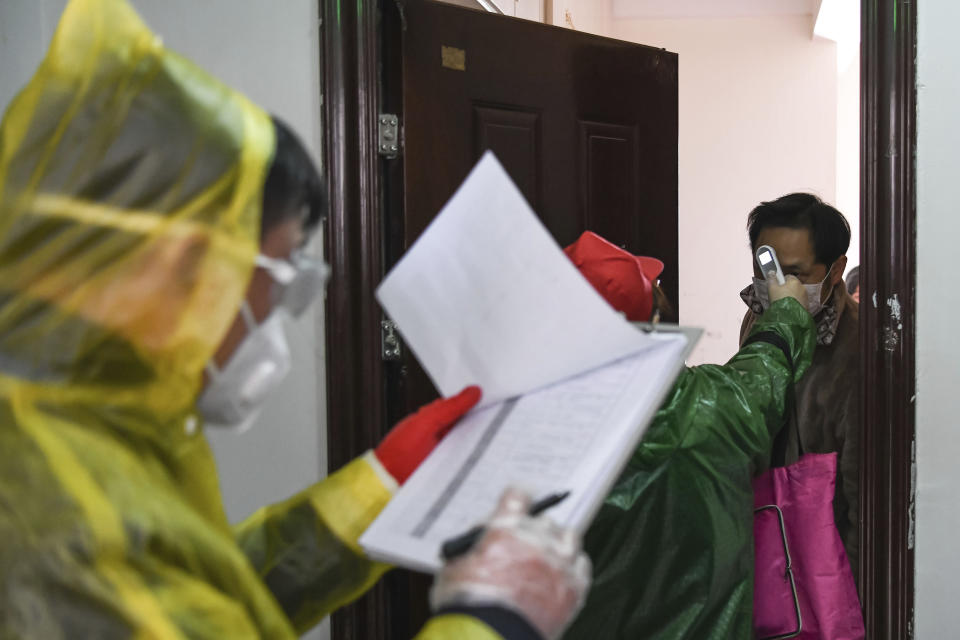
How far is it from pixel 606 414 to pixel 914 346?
87 centimetres

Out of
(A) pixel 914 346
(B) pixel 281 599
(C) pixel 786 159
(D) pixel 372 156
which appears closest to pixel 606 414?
(B) pixel 281 599

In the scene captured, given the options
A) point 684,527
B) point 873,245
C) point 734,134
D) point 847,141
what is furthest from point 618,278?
point 847,141

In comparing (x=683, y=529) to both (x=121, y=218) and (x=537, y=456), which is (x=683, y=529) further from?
(x=121, y=218)

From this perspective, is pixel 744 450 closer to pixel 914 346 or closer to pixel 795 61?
pixel 914 346

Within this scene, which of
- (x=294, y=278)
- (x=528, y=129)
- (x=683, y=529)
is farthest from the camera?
(x=528, y=129)

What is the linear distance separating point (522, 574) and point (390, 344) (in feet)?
3.52

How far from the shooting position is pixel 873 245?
1.43 metres

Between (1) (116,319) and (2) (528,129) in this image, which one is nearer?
(1) (116,319)

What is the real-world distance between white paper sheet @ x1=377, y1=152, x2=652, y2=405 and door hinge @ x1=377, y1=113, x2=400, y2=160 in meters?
0.81

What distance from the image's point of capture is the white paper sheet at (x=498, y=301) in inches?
33.1

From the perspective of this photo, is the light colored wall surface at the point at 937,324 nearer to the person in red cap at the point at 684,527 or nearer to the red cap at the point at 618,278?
the person in red cap at the point at 684,527

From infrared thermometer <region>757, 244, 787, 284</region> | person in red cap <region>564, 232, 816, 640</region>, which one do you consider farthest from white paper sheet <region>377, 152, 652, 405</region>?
infrared thermometer <region>757, 244, 787, 284</region>

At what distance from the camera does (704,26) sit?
4.73 m

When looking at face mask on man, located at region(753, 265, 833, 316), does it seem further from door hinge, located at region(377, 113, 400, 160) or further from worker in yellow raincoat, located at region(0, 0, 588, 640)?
worker in yellow raincoat, located at region(0, 0, 588, 640)
